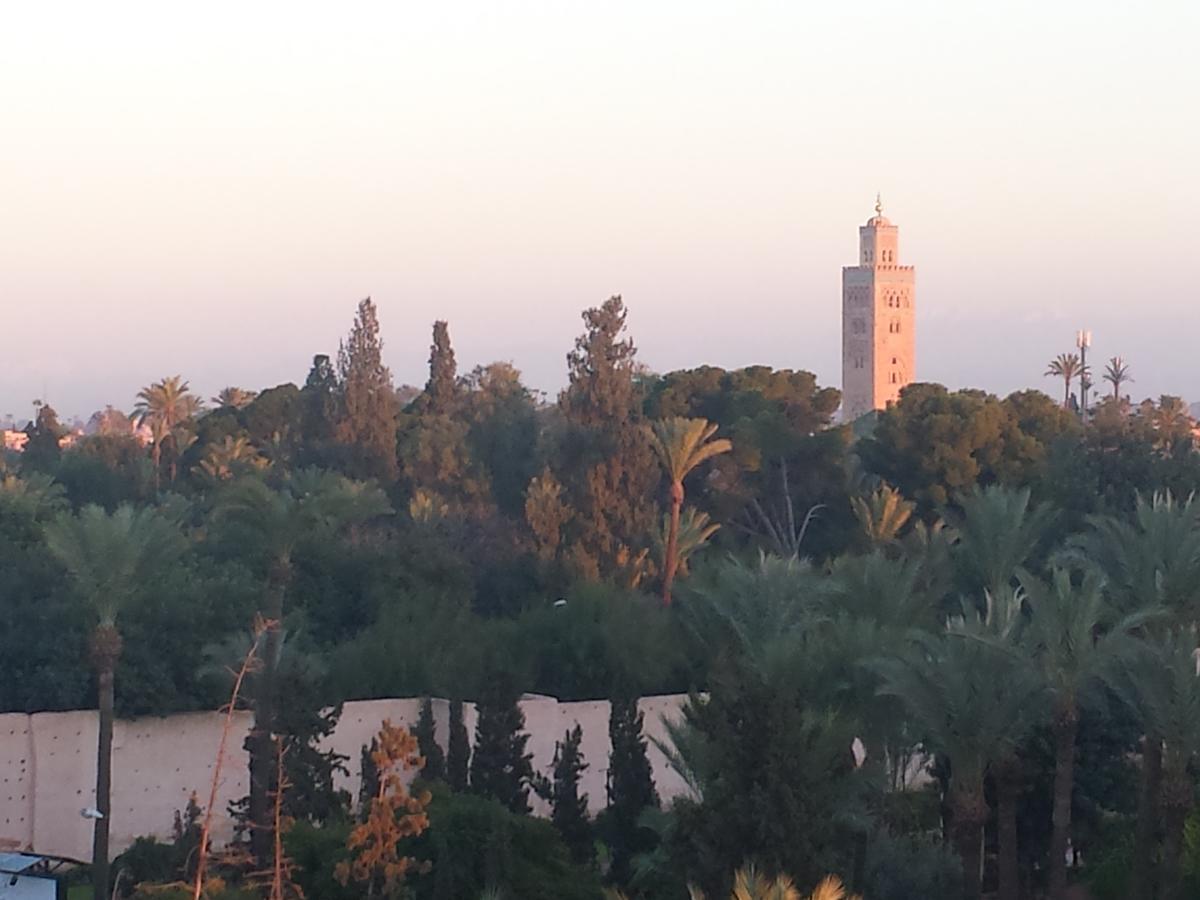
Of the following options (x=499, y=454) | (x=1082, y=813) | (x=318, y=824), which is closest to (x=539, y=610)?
(x=318, y=824)

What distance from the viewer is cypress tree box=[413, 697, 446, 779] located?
72.1ft

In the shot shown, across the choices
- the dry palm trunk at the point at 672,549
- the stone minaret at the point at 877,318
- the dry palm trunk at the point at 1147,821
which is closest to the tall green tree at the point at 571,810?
the dry palm trunk at the point at 1147,821

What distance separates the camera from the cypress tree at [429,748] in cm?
2198

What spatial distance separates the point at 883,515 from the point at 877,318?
50745mm

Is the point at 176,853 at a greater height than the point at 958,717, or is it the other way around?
the point at 958,717

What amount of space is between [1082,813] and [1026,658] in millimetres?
3736

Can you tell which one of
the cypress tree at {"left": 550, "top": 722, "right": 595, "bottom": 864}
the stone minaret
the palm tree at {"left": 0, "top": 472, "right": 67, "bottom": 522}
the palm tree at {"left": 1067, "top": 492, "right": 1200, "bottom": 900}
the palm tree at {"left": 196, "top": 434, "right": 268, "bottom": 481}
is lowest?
the cypress tree at {"left": 550, "top": 722, "right": 595, "bottom": 864}

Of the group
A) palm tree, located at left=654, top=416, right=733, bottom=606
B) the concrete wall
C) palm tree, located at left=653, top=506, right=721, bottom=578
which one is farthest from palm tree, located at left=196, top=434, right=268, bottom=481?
the concrete wall

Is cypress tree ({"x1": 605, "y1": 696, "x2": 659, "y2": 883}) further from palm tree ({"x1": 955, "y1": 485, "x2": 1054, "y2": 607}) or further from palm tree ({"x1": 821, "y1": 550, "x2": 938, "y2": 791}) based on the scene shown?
palm tree ({"x1": 955, "y1": 485, "x2": 1054, "y2": 607})

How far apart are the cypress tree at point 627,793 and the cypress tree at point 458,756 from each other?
1974mm

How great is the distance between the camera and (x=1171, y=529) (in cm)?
1995

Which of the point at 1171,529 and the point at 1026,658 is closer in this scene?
the point at 1026,658

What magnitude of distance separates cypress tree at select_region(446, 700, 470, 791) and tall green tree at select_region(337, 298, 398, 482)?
1925 cm

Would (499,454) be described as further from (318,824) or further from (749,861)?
(749,861)
